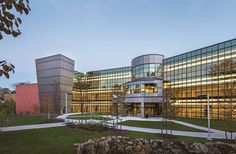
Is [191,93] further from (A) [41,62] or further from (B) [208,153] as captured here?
(A) [41,62]

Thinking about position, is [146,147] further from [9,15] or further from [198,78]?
[198,78]

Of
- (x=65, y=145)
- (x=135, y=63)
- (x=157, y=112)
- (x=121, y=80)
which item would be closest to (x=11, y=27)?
(x=65, y=145)

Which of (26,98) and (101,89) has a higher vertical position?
(101,89)

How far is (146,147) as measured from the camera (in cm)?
894

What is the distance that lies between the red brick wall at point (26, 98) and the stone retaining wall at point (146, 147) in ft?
149

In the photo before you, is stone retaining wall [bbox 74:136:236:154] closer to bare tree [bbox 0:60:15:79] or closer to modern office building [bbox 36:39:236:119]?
bare tree [bbox 0:60:15:79]

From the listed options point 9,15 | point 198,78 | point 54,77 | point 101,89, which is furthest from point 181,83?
point 9,15

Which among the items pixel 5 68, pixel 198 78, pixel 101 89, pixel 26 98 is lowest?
pixel 26 98

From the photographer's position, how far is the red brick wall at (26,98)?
48.8 meters

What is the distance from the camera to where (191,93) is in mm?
41312

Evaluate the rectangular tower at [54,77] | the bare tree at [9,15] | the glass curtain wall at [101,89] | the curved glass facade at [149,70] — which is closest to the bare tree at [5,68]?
the bare tree at [9,15]

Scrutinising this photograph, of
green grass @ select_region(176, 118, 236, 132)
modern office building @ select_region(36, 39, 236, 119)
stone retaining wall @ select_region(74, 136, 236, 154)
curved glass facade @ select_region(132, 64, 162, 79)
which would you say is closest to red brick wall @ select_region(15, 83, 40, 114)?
modern office building @ select_region(36, 39, 236, 119)

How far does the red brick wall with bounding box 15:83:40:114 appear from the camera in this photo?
48.8 metres

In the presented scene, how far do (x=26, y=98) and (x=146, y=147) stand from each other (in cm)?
4926
